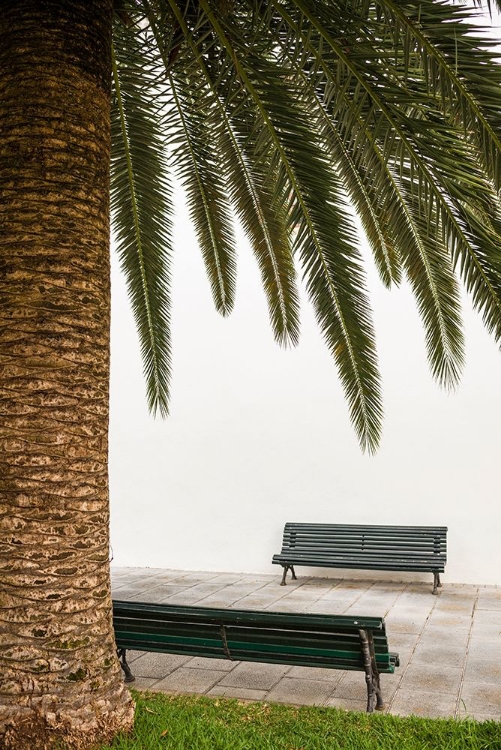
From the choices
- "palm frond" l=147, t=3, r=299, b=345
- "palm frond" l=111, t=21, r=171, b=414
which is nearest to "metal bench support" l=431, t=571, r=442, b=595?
"palm frond" l=147, t=3, r=299, b=345

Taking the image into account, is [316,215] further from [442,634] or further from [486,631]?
[486,631]

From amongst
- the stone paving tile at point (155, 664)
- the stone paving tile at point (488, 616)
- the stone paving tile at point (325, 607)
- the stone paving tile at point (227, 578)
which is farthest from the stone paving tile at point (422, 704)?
the stone paving tile at point (227, 578)

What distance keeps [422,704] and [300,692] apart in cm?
Answer: 86

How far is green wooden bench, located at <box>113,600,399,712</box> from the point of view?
4.29 m

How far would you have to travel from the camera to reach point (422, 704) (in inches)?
179

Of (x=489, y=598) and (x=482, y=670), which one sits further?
(x=489, y=598)

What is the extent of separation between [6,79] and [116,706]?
3.37m

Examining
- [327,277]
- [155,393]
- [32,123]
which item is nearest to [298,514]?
[155,393]

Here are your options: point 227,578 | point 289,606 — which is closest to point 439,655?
point 289,606

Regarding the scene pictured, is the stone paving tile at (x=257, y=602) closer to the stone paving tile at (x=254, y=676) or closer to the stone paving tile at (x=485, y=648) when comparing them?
the stone paving tile at (x=254, y=676)

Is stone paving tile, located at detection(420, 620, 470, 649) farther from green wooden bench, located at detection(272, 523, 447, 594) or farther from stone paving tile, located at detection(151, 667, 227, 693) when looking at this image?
stone paving tile, located at detection(151, 667, 227, 693)

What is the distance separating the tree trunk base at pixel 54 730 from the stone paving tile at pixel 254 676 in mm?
1808

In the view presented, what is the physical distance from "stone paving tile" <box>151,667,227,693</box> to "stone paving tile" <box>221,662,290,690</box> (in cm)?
10

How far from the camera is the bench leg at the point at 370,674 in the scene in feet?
13.9
